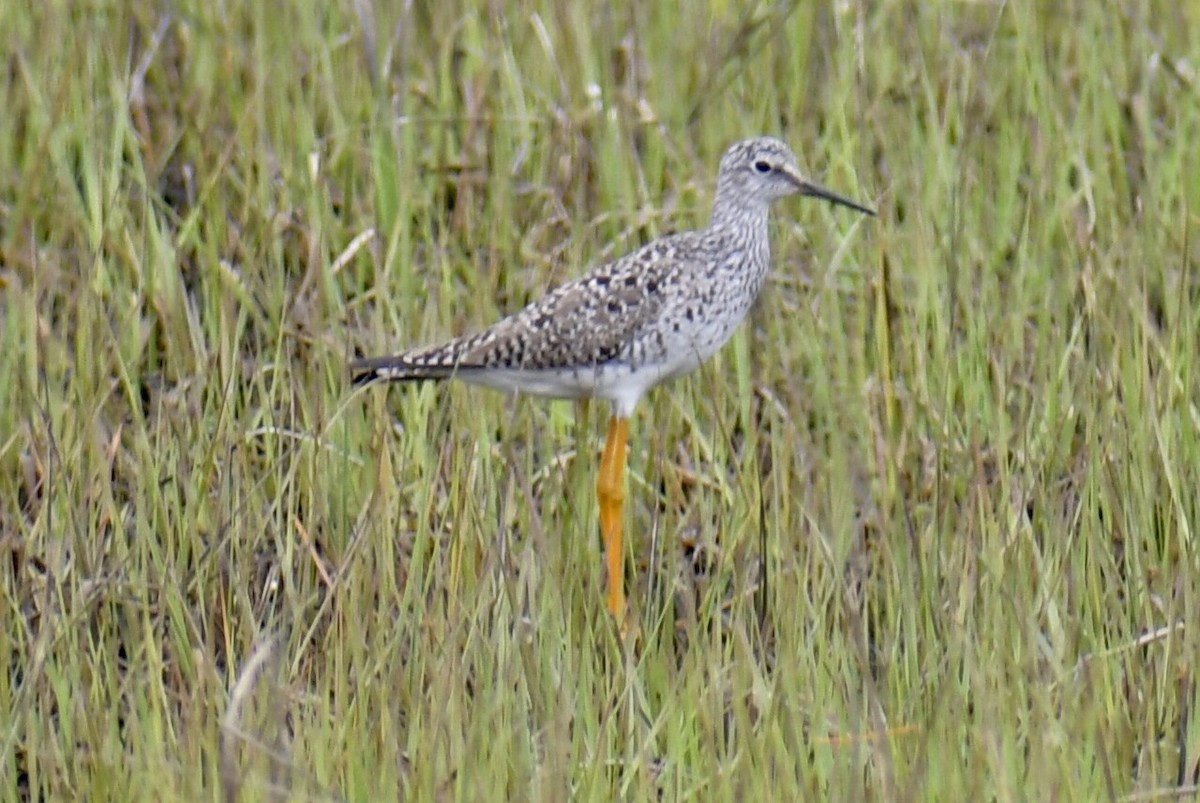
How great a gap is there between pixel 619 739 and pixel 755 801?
1.91 feet

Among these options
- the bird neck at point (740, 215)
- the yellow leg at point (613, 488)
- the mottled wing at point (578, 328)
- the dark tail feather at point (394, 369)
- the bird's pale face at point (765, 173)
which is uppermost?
the bird's pale face at point (765, 173)

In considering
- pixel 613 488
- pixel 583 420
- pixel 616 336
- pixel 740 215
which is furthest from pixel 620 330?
pixel 740 215

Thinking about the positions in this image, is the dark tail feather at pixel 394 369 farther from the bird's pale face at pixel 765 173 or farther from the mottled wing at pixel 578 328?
the bird's pale face at pixel 765 173

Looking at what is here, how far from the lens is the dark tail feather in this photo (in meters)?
4.52

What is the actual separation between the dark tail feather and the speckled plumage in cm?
1

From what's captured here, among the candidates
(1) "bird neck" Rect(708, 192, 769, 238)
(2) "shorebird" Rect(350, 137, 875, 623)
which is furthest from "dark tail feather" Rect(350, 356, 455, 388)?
(1) "bird neck" Rect(708, 192, 769, 238)

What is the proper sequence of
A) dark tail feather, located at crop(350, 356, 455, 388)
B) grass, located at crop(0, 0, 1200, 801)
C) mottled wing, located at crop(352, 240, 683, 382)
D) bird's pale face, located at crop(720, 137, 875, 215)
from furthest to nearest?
bird's pale face, located at crop(720, 137, 875, 215)
mottled wing, located at crop(352, 240, 683, 382)
dark tail feather, located at crop(350, 356, 455, 388)
grass, located at crop(0, 0, 1200, 801)

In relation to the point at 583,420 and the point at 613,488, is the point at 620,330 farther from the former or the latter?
the point at 613,488

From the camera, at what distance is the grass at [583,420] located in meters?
3.51

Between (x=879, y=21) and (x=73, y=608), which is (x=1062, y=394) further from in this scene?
(x=73, y=608)

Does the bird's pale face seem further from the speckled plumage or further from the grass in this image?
the grass

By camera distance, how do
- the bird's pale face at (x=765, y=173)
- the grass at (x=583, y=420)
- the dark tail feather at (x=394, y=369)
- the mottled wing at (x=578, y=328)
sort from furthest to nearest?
the bird's pale face at (x=765, y=173), the mottled wing at (x=578, y=328), the dark tail feather at (x=394, y=369), the grass at (x=583, y=420)

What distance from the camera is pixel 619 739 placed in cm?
377

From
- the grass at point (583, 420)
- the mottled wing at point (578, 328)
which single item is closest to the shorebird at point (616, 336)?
the mottled wing at point (578, 328)
